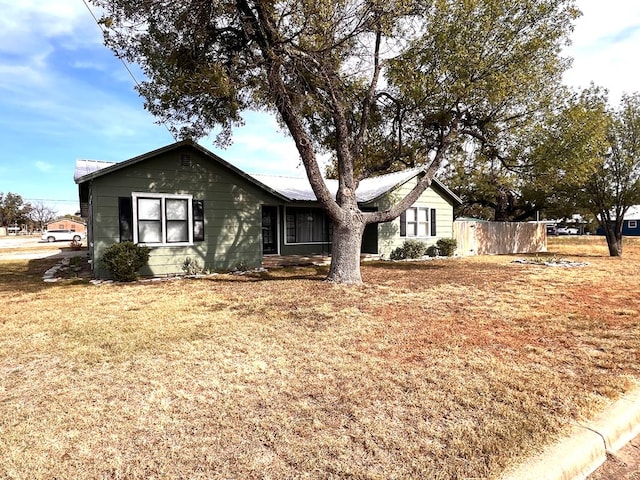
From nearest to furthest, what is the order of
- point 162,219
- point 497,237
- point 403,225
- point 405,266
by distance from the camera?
point 162,219 < point 405,266 < point 403,225 < point 497,237

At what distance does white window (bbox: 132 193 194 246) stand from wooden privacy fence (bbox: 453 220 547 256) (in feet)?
43.0

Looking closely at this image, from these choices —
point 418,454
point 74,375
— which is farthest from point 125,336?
point 418,454

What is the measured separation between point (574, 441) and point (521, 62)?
9.72 metres

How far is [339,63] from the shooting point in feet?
32.1

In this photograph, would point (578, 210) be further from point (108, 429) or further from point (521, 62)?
point (108, 429)

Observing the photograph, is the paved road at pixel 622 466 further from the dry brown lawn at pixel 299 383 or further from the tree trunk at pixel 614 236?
the tree trunk at pixel 614 236

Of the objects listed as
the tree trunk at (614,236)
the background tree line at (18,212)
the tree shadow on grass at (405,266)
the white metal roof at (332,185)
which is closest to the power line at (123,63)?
the white metal roof at (332,185)

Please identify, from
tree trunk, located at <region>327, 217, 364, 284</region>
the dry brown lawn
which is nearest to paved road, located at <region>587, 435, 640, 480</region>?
the dry brown lawn

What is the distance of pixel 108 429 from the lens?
281 centimetres

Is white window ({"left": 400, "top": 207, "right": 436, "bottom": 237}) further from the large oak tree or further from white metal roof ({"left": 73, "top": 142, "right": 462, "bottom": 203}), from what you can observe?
the large oak tree

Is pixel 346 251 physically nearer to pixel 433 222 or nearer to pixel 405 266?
pixel 405 266

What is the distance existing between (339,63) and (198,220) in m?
6.10

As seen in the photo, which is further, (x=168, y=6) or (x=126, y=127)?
(x=126, y=127)

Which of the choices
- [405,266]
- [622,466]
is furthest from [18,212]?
[622,466]
